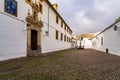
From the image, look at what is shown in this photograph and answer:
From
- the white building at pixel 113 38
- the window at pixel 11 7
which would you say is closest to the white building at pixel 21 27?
the window at pixel 11 7

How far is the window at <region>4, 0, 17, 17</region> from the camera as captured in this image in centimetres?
769

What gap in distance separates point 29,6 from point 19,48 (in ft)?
11.1

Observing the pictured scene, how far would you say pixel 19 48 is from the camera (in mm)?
9164

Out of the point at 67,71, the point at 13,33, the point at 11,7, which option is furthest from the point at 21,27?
the point at 67,71

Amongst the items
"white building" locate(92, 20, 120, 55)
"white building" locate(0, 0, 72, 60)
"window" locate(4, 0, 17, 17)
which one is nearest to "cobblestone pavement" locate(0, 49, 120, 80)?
"white building" locate(0, 0, 72, 60)

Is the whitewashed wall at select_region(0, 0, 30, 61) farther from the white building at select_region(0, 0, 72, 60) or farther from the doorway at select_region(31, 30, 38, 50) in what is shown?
the doorway at select_region(31, 30, 38, 50)

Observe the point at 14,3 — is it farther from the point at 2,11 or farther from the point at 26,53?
the point at 26,53

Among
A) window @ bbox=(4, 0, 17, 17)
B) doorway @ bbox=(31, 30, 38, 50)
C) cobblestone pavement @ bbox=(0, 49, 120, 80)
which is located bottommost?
cobblestone pavement @ bbox=(0, 49, 120, 80)

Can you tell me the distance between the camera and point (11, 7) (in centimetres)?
809

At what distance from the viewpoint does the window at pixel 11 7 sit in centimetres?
769

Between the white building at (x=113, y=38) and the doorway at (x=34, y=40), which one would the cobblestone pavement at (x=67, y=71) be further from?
the white building at (x=113, y=38)

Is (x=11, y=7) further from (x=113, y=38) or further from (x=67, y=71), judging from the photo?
(x=113, y=38)

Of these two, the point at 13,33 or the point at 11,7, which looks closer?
the point at 11,7

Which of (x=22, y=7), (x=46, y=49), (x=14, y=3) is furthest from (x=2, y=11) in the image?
(x=46, y=49)
